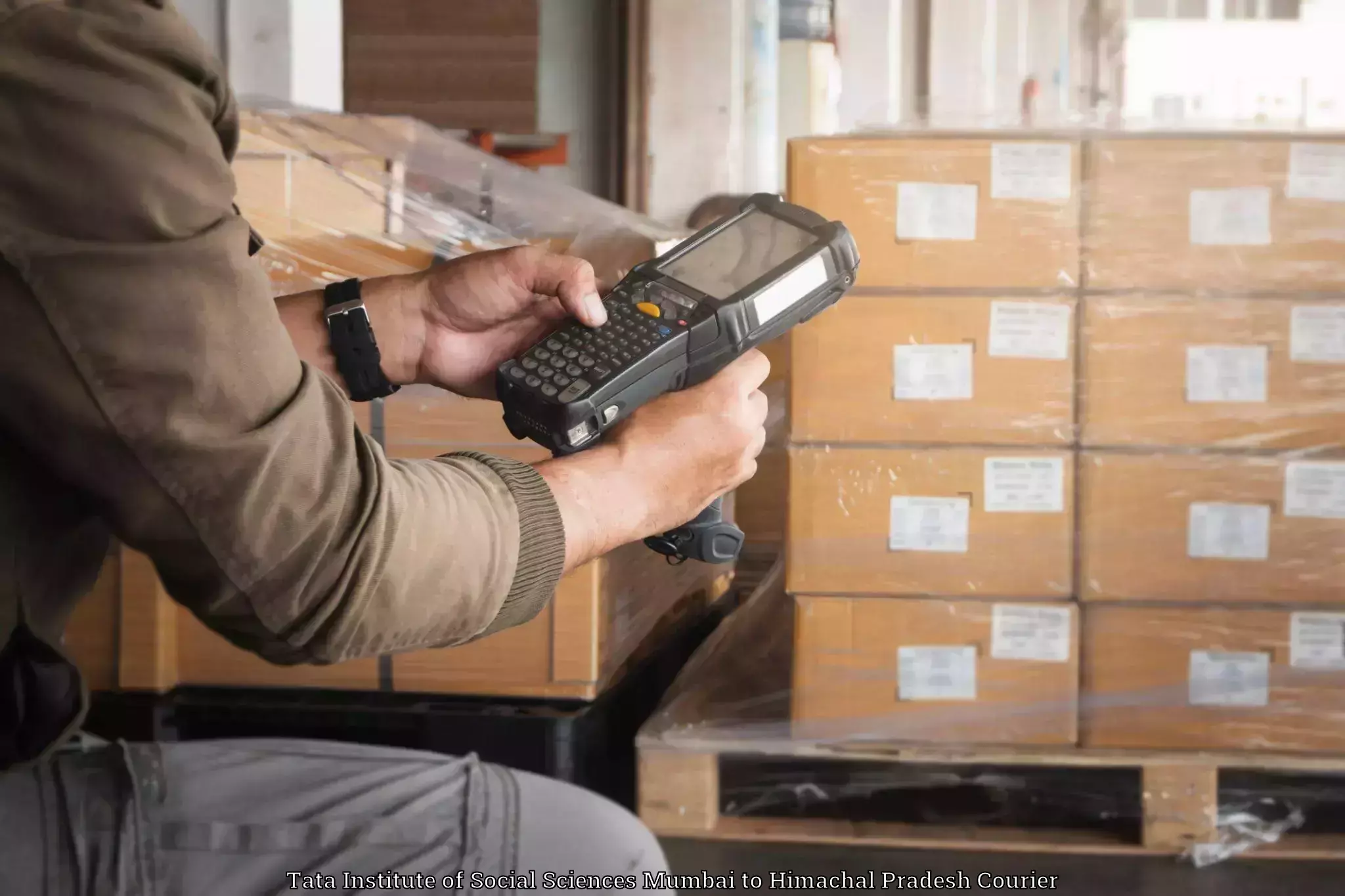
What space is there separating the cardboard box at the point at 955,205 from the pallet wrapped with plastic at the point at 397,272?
296mm

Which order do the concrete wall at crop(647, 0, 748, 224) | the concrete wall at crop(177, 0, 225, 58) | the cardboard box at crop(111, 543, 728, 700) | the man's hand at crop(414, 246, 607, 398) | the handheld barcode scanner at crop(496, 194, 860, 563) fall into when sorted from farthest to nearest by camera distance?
the concrete wall at crop(647, 0, 748, 224), the concrete wall at crop(177, 0, 225, 58), the cardboard box at crop(111, 543, 728, 700), the man's hand at crop(414, 246, 607, 398), the handheld barcode scanner at crop(496, 194, 860, 563)

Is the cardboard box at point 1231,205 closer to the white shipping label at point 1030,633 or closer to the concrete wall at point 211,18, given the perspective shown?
the white shipping label at point 1030,633

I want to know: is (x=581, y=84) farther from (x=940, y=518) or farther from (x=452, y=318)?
(x=452, y=318)

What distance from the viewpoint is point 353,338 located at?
926mm

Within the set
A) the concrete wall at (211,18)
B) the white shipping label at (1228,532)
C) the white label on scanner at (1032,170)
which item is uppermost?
the concrete wall at (211,18)

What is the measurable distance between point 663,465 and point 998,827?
3.53ft

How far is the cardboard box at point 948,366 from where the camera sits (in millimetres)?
1431

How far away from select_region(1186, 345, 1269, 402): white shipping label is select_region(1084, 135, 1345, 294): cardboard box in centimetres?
7

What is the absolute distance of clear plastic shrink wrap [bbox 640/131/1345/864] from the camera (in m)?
1.42

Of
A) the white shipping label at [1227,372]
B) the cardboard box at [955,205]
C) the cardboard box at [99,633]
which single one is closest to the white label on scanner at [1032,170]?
the cardboard box at [955,205]

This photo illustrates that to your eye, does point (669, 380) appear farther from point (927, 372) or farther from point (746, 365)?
point (927, 372)

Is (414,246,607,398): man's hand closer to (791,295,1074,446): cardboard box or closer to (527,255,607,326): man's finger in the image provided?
(527,255,607,326): man's finger

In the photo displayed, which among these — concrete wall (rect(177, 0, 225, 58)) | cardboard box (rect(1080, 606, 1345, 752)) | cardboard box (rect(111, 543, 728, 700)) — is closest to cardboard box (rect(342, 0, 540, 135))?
concrete wall (rect(177, 0, 225, 58))

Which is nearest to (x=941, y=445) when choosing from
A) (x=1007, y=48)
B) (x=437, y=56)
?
(x=437, y=56)
